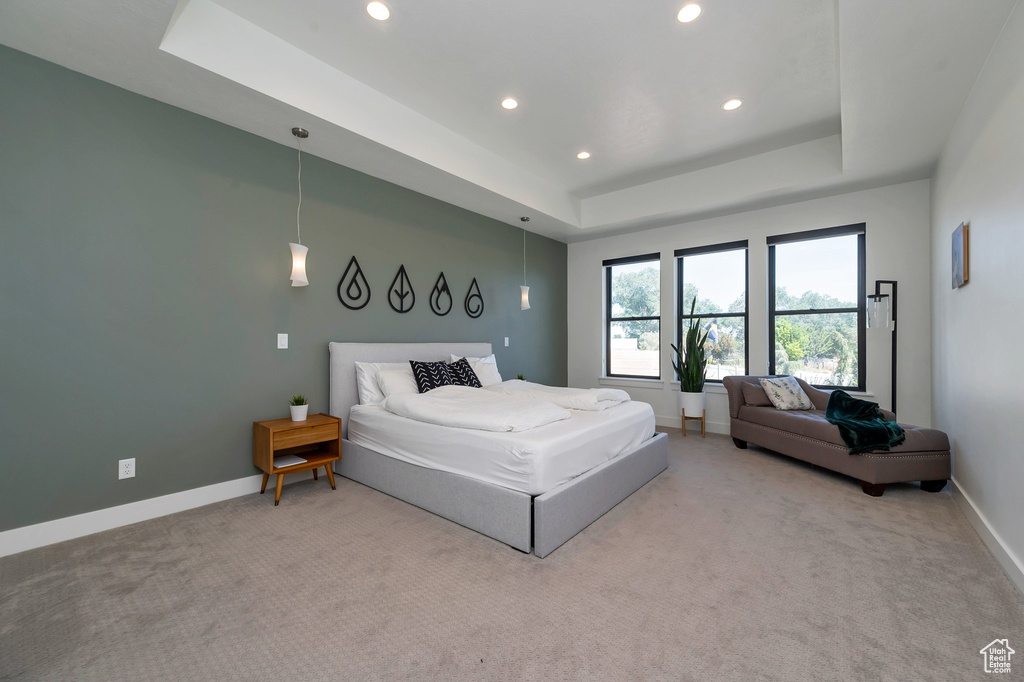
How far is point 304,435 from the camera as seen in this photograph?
3.04 metres

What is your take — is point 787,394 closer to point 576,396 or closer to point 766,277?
point 766,277

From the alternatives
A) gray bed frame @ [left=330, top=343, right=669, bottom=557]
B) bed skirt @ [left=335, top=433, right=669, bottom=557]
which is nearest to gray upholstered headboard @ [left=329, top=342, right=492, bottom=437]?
gray bed frame @ [left=330, top=343, right=669, bottom=557]

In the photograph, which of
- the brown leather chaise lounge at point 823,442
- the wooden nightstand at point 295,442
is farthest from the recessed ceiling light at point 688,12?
the wooden nightstand at point 295,442

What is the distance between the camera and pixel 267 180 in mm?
3279

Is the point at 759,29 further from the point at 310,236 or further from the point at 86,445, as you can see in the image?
the point at 86,445

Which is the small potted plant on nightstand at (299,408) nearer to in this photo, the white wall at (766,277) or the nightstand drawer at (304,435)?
the nightstand drawer at (304,435)

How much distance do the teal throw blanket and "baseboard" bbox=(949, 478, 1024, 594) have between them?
46 centimetres

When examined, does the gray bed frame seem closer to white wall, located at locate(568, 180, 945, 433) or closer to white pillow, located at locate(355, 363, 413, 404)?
white pillow, located at locate(355, 363, 413, 404)

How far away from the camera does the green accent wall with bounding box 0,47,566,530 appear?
7.63ft

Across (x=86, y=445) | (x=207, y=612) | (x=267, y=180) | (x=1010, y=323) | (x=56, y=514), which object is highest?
(x=267, y=180)

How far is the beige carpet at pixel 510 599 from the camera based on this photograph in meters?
1.51

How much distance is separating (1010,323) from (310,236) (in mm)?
4329

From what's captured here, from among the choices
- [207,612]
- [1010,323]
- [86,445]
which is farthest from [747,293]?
[86,445]

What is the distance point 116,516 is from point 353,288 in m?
2.18
